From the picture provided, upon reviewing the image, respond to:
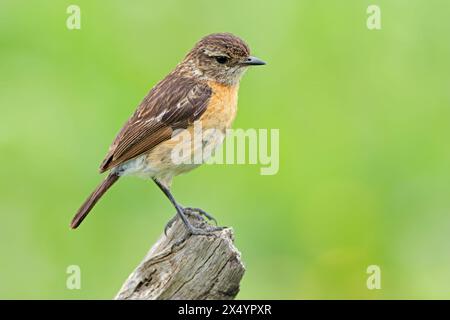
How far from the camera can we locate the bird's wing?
24.8ft

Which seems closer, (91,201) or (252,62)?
(91,201)

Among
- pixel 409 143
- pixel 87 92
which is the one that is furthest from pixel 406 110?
pixel 87 92

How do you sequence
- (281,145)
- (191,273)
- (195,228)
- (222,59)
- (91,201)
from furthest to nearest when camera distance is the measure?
(281,145), (222,59), (91,201), (195,228), (191,273)

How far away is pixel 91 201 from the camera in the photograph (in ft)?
24.3

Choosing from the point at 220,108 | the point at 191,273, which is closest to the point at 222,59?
the point at 220,108

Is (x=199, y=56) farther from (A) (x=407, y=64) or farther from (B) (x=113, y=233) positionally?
(A) (x=407, y=64)

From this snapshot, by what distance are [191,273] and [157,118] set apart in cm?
225

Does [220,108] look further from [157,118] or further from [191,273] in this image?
[191,273]

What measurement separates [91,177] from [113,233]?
2.37 ft

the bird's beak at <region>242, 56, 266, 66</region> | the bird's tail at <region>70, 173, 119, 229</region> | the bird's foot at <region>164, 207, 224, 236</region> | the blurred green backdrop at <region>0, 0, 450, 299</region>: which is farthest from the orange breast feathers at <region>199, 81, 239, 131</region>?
the blurred green backdrop at <region>0, 0, 450, 299</region>

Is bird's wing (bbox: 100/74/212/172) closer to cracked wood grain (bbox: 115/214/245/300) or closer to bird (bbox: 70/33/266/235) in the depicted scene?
bird (bbox: 70/33/266/235)

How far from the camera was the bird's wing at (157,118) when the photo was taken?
24.8 feet

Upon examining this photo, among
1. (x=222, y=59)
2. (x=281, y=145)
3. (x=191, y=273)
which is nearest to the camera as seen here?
(x=191, y=273)

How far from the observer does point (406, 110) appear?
11.3m
